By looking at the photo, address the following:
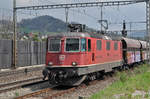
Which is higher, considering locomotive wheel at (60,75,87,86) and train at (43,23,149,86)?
train at (43,23,149,86)

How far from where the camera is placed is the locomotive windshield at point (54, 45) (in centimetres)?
1412

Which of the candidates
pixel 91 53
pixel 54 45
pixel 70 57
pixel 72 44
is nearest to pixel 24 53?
pixel 54 45

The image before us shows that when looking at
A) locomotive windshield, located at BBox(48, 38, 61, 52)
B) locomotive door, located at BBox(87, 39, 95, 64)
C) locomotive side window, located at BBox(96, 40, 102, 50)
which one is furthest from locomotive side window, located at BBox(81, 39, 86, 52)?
locomotive side window, located at BBox(96, 40, 102, 50)

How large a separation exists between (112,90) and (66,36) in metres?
4.15

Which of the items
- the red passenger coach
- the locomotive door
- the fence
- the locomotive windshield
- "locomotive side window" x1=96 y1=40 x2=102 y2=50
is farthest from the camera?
the fence

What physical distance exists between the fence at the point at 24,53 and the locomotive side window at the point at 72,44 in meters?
11.3

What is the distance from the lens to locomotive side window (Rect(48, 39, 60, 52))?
14125 millimetres

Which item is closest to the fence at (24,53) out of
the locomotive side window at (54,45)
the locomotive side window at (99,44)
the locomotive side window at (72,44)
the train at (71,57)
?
the locomotive side window at (54,45)

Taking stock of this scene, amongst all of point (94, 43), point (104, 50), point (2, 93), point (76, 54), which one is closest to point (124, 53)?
point (104, 50)

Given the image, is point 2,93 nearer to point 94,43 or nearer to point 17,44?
point 94,43

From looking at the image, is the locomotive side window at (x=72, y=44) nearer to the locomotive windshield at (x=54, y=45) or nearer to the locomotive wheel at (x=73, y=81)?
the locomotive windshield at (x=54, y=45)

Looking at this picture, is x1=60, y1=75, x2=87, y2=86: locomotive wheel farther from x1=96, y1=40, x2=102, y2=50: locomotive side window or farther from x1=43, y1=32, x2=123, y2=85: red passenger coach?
x1=96, y1=40, x2=102, y2=50: locomotive side window

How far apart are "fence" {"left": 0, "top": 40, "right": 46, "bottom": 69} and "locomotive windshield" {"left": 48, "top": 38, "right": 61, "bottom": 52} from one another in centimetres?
1030

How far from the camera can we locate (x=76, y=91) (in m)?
12.8
